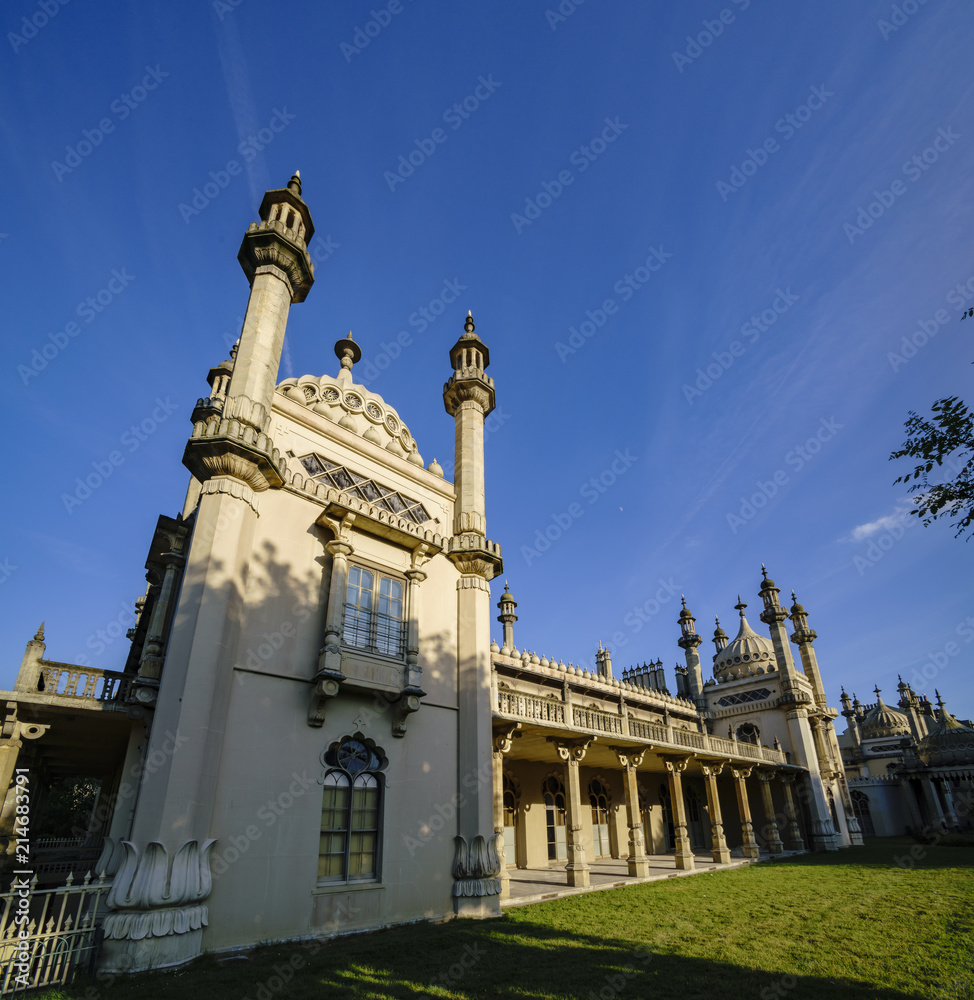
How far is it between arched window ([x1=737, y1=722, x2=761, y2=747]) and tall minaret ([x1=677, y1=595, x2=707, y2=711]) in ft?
7.45

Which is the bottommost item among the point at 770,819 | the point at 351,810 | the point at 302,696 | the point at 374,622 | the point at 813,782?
the point at 770,819

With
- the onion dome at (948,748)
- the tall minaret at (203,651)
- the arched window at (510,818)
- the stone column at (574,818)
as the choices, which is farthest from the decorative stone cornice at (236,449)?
the onion dome at (948,748)

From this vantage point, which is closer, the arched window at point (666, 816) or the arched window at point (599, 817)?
the arched window at point (599, 817)

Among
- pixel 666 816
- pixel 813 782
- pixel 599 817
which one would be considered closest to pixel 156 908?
pixel 599 817

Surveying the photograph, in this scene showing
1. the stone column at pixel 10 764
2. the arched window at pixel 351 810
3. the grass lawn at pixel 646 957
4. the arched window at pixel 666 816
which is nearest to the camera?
the grass lawn at pixel 646 957

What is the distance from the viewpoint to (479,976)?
8008 millimetres

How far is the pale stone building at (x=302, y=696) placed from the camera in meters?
9.67

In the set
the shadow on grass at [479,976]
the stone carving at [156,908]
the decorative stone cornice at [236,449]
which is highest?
the decorative stone cornice at [236,449]

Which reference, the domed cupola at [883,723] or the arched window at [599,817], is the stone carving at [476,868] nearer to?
the arched window at [599,817]

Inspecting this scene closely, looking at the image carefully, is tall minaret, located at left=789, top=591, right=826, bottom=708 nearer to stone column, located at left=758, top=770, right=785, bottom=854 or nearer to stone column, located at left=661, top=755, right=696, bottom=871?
stone column, located at left=758, top=770, right=785, bottom=854

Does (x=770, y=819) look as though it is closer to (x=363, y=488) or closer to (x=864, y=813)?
(x=363, y=488)

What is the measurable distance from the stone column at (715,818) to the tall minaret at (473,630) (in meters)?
13.0

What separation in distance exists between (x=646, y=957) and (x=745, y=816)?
772 inches

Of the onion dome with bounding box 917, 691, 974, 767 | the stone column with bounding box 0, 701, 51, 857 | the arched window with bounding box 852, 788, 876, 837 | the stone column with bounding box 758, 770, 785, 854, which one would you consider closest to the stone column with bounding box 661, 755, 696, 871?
the stone column with bounding box 758, 770, 785, 854
